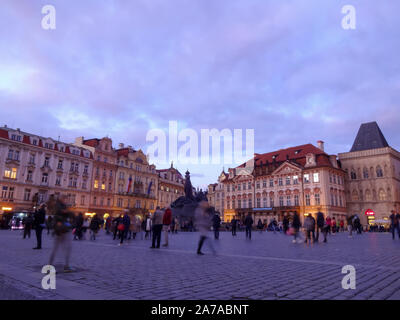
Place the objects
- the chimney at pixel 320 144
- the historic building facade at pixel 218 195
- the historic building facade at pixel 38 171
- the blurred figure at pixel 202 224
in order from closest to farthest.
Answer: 1. the blurred figure at pixel 202 224
2. the historic building facade at pixel 38 171
3. the chimney at pixel 320 144
4. the historic building facade at pixel 218 195

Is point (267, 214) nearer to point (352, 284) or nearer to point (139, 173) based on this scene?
point (139, 173)

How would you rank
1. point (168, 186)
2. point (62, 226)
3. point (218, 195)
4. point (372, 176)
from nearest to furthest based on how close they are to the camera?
point (62, 226) < point (372, 176) < point (168, 186) < point (218, 195)

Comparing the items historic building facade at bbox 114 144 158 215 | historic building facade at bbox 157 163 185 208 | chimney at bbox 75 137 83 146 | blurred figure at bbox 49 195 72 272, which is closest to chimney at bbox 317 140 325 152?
historic building facade at bbox 157 163 185 208

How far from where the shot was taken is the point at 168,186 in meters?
80.1

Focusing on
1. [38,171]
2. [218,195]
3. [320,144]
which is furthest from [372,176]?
[38,171]

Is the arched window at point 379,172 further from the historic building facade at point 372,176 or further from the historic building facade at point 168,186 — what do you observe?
the historic building facade at point 168,186

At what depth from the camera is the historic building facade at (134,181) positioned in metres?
64.7

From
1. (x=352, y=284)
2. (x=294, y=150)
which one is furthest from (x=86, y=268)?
(x=294, y=150)

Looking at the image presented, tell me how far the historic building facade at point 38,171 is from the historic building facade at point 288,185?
110 feet

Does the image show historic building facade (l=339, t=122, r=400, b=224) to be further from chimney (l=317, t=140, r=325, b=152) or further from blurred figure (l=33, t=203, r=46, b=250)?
blurred figure (l=33, t=203, r=46, b=250)

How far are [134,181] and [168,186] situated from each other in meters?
13.4

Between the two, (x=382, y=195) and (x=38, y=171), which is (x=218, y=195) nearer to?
(x=382, y=195)

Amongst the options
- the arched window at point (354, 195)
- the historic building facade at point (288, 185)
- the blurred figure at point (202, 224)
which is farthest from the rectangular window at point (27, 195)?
the arched window at point (354, 195)
